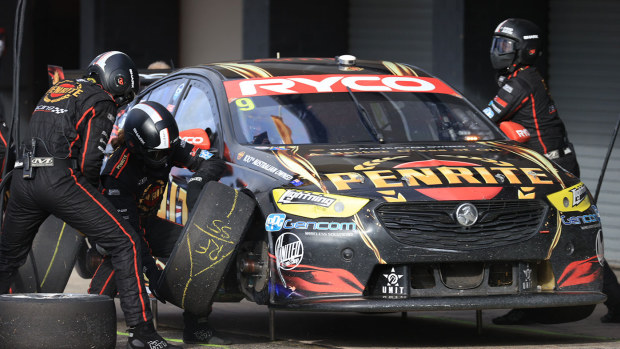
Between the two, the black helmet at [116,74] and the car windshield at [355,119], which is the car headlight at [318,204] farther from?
the black helmet at [116,74]

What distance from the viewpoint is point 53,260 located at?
8.22 m

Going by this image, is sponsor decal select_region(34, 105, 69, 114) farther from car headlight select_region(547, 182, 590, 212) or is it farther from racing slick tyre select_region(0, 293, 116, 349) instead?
car headlight select_region(547, 182, 590, 212)

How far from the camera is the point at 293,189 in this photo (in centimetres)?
709

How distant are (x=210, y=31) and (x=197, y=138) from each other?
953 centimetres

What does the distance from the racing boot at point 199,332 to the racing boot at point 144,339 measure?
56 cm

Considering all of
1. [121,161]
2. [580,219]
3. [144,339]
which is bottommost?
[144,339]

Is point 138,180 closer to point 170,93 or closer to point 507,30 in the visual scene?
point 170,93

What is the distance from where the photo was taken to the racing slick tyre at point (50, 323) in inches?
260

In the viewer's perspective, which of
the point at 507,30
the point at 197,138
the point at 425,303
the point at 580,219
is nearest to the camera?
the point at 425,303

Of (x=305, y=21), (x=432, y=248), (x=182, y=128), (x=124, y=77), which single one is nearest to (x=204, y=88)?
(x=182, y=128)

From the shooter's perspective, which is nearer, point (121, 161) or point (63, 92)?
point (63, 92)

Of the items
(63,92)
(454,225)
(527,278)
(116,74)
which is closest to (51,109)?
(63,92)

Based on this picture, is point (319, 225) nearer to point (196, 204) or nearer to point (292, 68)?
point (196, 204)

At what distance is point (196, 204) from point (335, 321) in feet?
6.55
